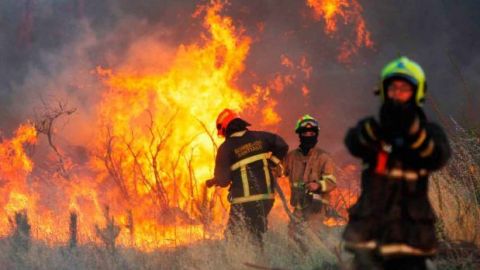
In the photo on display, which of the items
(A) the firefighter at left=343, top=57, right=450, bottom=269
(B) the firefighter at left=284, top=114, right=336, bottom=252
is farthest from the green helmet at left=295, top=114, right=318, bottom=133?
(A) the firefighter at left=343, top=57, right=450, bottom=269

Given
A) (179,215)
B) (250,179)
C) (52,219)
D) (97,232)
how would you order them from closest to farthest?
(250,179) < (97,232) < (179,215) < (52,219)

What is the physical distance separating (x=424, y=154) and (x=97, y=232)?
246 inches

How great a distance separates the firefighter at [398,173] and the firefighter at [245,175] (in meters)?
4.04

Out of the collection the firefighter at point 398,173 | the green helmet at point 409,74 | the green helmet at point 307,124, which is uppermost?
the green helmet at point 307,124

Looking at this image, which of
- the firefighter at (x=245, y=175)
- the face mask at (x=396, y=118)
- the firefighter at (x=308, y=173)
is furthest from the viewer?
the firefighter at (x=308, y=173)

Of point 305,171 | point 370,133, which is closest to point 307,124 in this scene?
point 305,171

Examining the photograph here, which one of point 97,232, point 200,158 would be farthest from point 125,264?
point 200,158

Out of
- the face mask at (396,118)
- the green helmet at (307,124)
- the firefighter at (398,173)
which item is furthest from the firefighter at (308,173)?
the face mask at (396,118)

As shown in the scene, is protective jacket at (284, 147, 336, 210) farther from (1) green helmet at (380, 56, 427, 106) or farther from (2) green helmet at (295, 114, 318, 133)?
(1) green helmet at (380, 56, 427, 106)

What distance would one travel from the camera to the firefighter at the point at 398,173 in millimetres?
3785

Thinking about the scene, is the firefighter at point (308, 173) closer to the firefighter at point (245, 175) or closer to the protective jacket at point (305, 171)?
the protective jacket at point (305, 171)

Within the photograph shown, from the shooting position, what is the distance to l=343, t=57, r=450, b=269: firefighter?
3.79 meters

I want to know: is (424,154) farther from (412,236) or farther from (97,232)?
(97,232)

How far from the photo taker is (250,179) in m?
7.99
